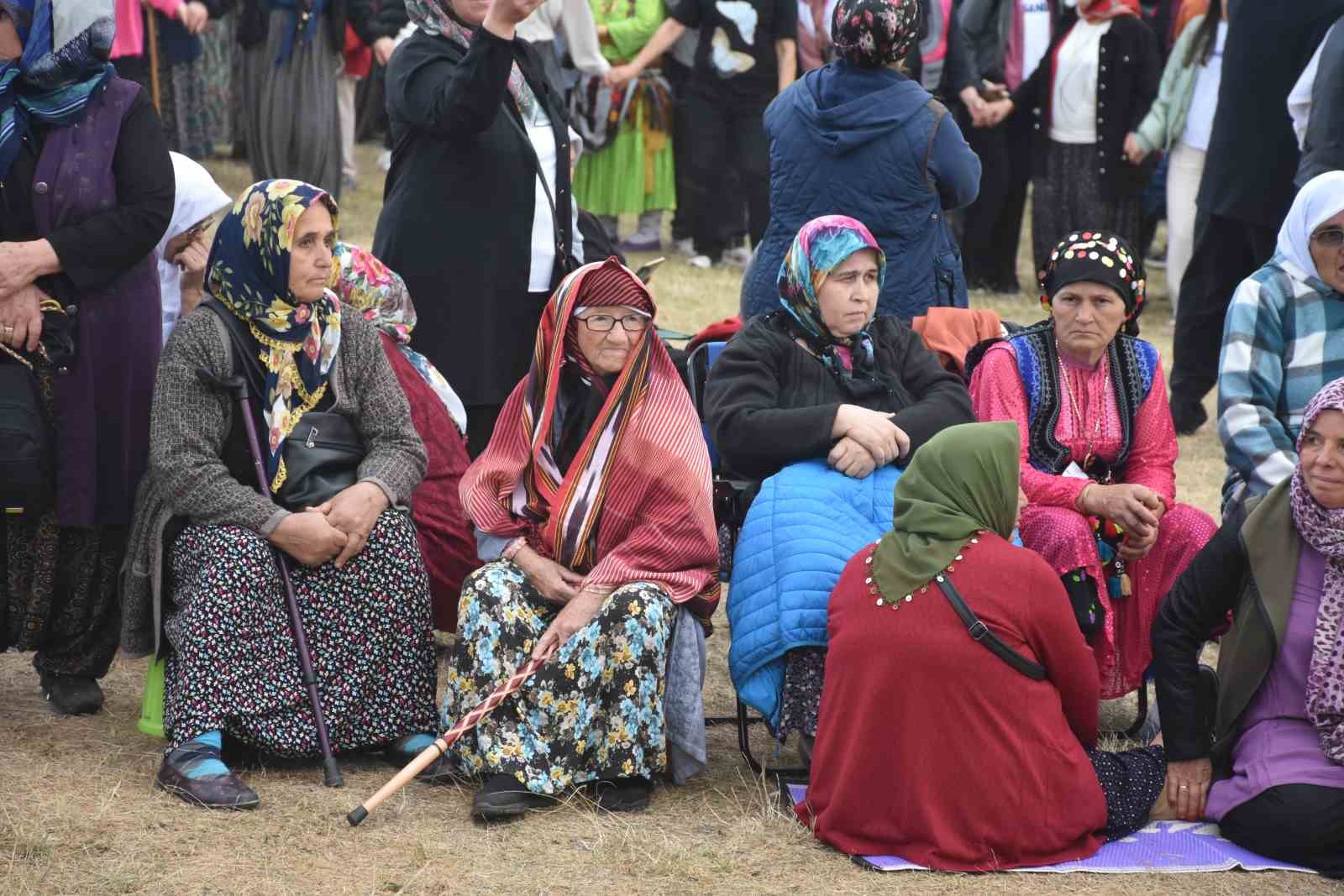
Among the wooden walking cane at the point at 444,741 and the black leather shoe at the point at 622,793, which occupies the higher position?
the wooden walking cane at the point at 444,741

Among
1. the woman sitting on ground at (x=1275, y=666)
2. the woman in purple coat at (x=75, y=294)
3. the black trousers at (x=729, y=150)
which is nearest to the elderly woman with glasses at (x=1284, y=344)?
the woman sitting on ground at (x=1275, y=666)

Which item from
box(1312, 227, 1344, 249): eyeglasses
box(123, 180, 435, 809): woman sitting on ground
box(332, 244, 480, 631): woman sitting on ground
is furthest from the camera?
box(332, 244, 480, 631): woman sitting on ground

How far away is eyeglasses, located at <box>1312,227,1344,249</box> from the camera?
4.61 m

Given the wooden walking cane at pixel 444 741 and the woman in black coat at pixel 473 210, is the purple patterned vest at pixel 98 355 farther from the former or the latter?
the wooden walking cane at pixel 444 741

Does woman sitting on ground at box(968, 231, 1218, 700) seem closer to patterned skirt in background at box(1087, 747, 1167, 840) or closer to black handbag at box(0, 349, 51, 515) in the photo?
patterned skirt in background at box(1087, 747, 1167, 840)

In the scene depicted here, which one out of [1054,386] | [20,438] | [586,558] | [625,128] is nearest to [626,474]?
[586,558]

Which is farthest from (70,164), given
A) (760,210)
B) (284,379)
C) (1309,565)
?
(760,210)

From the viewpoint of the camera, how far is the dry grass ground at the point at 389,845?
374 cm

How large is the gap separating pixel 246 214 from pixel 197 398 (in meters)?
0.47

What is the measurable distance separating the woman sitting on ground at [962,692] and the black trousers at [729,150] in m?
6.90

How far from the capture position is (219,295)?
443cm

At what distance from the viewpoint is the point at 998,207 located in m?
10.7

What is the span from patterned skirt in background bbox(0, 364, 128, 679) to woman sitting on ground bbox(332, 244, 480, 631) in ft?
2.71

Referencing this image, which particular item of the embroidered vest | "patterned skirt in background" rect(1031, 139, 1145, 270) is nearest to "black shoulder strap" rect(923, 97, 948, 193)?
the embroidered vest
